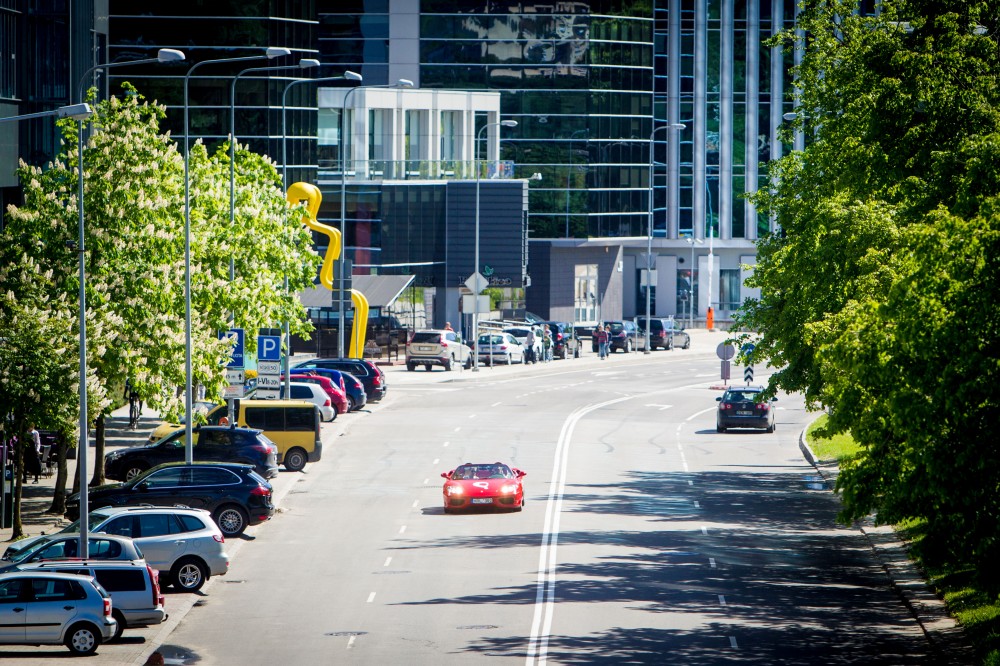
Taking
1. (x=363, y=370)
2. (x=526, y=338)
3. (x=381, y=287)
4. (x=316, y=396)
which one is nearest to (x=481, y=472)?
(x=316, y=396)

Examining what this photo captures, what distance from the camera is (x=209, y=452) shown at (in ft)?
125

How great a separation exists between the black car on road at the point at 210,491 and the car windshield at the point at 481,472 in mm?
4818

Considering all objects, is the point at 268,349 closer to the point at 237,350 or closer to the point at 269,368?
the point at 269,368

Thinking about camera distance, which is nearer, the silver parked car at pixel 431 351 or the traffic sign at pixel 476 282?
the traffic sign at pixel 476 282

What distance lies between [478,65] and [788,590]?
78977mm

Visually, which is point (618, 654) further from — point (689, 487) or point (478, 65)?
point (478, 65)

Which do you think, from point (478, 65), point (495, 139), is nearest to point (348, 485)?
point (495, 139)

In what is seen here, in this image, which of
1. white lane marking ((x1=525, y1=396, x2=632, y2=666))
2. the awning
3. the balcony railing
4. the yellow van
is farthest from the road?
the balcony railing

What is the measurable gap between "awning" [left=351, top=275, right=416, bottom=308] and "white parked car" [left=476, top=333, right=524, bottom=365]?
4873mm

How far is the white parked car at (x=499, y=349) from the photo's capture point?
7675 cm

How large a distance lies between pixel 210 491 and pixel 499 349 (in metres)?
45.4

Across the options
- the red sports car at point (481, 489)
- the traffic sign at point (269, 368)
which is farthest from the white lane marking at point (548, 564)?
the traffic sign at point (269, 368)

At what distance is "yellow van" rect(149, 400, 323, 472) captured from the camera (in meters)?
41.8

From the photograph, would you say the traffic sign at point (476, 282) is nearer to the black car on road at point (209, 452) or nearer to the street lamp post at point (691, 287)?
the black car on road at point (209, 452)
